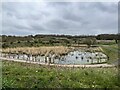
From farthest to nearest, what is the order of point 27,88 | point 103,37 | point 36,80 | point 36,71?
1. point 103,37
2. point 36,71
3. point 36,80
4. point 27,88

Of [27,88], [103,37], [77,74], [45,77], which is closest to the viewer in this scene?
[27,88]

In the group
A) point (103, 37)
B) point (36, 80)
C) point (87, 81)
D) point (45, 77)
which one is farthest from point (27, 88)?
point (103, 37)

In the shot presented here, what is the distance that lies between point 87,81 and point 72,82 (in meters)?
1.16

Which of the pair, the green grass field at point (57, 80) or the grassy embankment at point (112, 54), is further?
the grassy embankment at point (112, 54)

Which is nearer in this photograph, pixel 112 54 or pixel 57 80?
pixel 57 80

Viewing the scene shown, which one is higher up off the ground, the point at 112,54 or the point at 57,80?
the point at 57,80

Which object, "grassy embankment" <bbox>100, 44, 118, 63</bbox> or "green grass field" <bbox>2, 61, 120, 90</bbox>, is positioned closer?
"green grass field" <bbox>2, 61, 120, 90</bbox>

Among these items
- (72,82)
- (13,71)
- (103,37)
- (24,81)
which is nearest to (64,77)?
(72,82)

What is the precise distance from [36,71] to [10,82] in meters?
4.35

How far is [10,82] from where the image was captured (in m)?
16.7

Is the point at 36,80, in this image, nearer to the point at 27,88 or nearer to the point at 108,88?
the point at 27,88

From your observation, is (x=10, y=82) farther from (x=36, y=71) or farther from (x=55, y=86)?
(x=36, y=71)

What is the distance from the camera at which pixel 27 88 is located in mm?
15859

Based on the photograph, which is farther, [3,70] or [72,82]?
[3,70]
